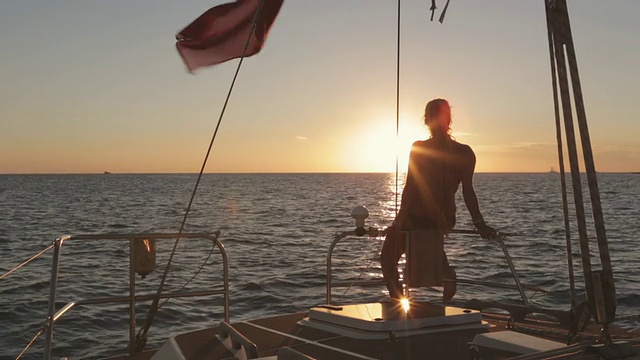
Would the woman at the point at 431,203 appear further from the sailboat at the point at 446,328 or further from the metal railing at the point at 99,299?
the metal railing at the point at 99,299

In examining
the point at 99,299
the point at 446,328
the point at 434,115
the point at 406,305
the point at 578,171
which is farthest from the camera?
the point at 434,115

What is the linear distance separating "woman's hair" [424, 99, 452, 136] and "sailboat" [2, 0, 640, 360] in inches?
60.1

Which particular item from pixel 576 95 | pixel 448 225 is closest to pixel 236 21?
pixel 448 225

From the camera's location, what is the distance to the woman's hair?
6.01 meters

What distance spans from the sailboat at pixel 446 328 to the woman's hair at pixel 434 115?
5.01ft

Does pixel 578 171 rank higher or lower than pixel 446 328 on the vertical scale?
higher

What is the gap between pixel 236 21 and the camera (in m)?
6.25

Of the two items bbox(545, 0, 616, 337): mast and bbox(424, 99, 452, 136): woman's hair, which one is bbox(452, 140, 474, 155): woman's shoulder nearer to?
bbox(424, 99, 452, 136): woman's hair

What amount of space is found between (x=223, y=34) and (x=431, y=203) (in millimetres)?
2276

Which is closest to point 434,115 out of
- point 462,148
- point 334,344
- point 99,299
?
point 462,148

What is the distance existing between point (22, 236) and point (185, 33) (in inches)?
1197

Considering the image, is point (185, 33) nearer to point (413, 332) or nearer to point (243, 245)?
point (413, 332)

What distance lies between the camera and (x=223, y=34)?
632 cm

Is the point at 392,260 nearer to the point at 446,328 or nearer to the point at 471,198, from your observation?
the point at 471,198
